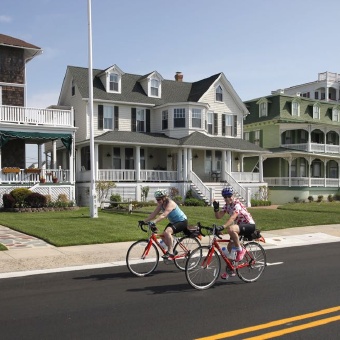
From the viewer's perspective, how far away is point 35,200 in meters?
24.6

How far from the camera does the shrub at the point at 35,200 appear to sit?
24500 mm

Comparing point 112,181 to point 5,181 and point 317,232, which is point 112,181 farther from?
point 317,232

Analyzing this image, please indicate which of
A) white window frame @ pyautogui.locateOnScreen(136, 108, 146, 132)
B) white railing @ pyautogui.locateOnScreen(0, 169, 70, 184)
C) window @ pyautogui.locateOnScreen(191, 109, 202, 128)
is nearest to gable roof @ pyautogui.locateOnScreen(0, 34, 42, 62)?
white railing @ pyautogui.locateOnScreen(0, 169, 70, 184)

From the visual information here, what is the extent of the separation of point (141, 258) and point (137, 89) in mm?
28373

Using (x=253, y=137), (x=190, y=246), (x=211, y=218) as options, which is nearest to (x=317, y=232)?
(x=211, y=218)

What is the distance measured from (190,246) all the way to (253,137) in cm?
3786

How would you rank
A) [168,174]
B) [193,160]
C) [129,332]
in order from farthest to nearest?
[193,160], [168,174], [129,332]

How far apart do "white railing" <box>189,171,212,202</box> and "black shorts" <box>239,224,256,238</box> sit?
22.0 m

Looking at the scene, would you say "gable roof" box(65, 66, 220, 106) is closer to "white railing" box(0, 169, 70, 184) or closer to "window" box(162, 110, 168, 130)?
"window" box(162, 110, 168, 130)

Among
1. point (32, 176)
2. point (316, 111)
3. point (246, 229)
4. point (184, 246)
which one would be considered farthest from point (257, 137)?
point (246, 229)

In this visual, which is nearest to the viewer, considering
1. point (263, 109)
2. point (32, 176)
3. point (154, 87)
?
point (32, 176)

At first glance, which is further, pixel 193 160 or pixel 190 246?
pixel 193 160

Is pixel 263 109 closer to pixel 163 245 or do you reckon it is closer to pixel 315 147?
pixel 315 147

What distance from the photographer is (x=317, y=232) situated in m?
17.6
